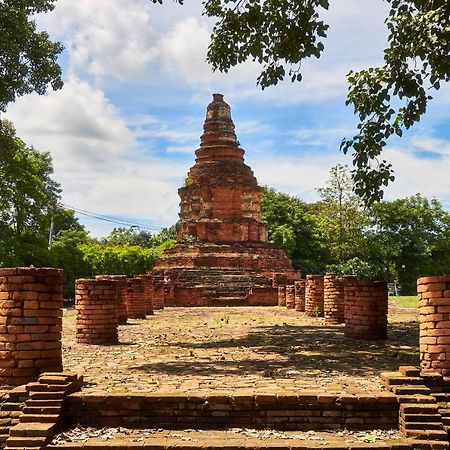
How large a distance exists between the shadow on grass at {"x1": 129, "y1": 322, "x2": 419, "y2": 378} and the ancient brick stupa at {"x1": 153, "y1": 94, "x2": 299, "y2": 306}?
14.3 m

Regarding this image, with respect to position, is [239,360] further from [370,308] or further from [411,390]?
[370,308]

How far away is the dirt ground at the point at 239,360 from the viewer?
5.29m

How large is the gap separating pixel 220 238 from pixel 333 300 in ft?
59.6

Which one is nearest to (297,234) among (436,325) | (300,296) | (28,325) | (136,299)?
(300,296)

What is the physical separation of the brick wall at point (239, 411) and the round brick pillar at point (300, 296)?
13.3 metres

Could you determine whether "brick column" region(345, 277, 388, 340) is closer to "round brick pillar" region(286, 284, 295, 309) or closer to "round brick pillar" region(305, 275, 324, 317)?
"round brick pillar" region(305, 275, 324, 317)

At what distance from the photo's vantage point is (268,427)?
446 centimetres

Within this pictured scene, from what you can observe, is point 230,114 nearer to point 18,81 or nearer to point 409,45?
point 18,81

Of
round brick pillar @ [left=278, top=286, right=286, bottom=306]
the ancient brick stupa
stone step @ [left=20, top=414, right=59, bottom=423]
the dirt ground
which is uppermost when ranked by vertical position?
the ancient brick stupa

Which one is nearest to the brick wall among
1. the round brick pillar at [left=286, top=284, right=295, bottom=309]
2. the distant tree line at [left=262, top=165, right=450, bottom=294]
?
the round brick pillar at [left=286, top=284, right=295, bottom=309]

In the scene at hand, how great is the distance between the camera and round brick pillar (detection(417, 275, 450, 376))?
5234mm

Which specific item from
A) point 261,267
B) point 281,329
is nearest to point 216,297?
point 261,267

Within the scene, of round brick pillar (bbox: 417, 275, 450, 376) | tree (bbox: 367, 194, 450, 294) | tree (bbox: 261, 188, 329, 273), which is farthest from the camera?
tree (bbox: 261, 188, 329, 273)

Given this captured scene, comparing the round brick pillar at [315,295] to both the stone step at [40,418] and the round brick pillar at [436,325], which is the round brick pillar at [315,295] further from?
the stone step at [40,418]
